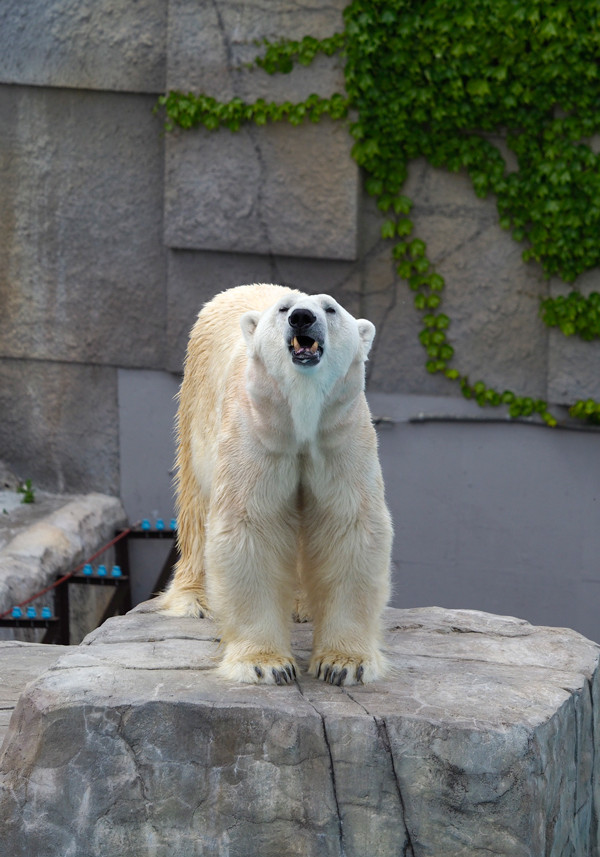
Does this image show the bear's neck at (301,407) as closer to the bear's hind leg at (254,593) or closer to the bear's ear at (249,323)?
the bear's ear at (249,323)

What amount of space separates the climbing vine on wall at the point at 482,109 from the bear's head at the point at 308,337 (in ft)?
10.2

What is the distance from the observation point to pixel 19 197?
629cm

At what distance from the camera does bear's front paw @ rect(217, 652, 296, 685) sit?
2.98 metres

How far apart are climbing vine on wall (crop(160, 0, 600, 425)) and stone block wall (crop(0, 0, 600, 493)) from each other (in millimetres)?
86

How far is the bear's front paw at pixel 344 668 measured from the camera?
3.02 meters

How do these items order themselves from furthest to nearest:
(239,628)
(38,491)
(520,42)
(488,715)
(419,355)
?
(38,491) → (419,355) → (520,42) → (239,628) → (488,715)

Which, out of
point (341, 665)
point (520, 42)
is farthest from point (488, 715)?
point (520, 42)

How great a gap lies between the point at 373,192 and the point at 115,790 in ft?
12.5

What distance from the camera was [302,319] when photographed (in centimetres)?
261

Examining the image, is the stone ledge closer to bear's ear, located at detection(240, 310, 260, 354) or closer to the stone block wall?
the stone block wall

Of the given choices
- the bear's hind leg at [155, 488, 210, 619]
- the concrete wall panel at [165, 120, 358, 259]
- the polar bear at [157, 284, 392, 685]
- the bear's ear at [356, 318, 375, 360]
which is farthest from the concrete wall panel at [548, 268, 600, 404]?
the bear's ear at [356, 318, 375, 360]

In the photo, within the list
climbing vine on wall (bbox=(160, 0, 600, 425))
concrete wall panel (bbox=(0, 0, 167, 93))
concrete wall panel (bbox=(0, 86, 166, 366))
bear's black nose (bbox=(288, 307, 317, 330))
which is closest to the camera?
bear's black nose (bbox=(288, 307, 317, 330))

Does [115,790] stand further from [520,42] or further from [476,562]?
[520,42]

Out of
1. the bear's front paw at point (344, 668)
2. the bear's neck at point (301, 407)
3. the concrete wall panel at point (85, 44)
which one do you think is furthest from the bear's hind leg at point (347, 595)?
the concrete wall panel at point (85, 44)
